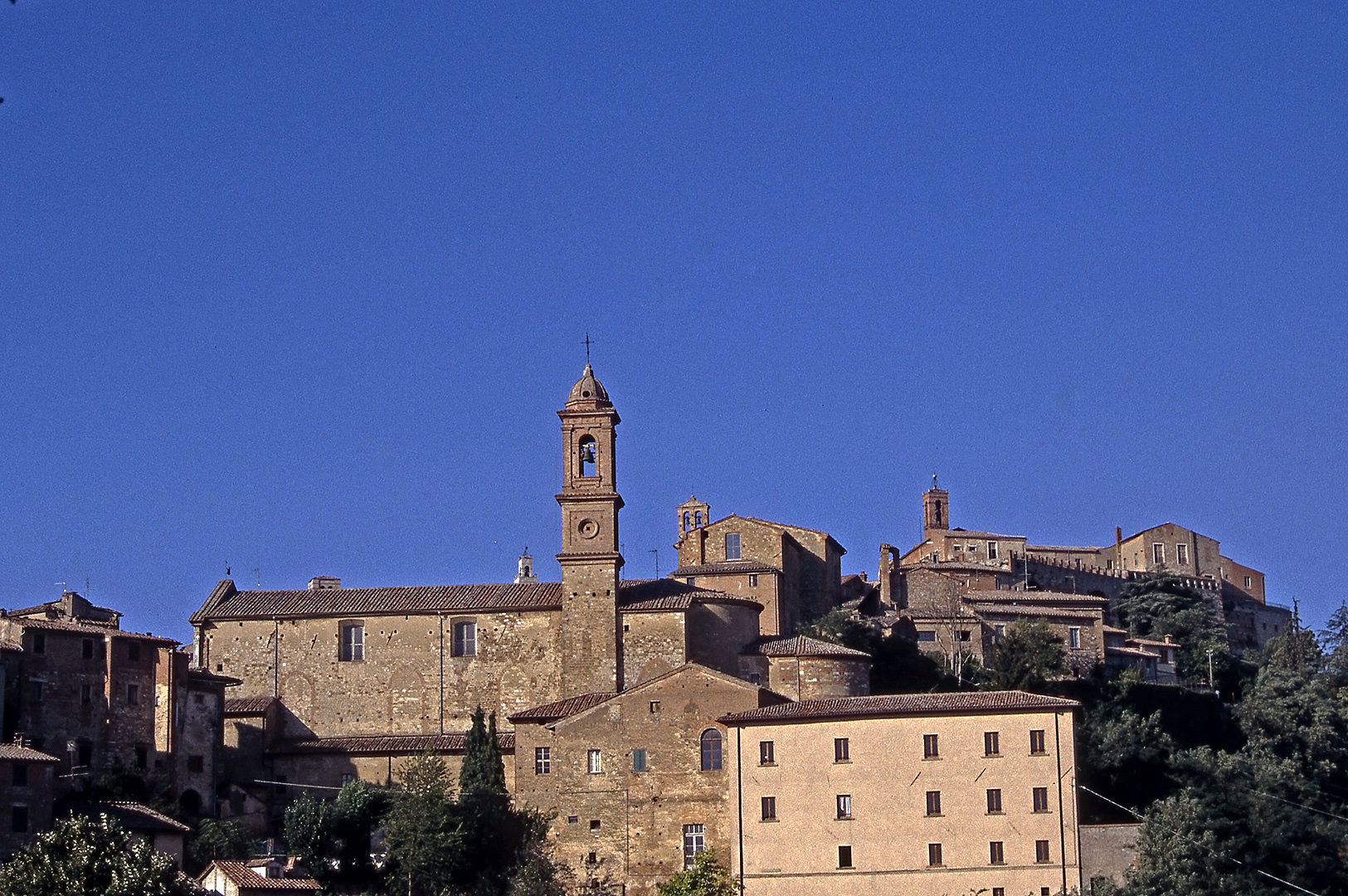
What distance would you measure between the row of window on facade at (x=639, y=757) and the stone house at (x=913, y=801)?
4.32 feet

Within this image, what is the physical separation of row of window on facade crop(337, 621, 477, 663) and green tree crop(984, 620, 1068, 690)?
1681cm

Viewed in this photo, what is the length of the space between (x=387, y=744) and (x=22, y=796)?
44.6 ft

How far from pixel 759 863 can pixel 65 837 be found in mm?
18086

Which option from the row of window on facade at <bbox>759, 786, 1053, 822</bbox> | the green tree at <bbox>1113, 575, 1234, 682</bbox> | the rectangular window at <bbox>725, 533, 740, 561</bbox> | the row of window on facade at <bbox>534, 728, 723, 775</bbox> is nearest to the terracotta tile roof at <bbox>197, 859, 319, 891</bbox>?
the row of window on facade at <bbox>534, 728, 723, 775</bbox>

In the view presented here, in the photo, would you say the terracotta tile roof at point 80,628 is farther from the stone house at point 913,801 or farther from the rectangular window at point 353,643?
the stone house at point 913,801

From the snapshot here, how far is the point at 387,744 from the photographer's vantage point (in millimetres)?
66750

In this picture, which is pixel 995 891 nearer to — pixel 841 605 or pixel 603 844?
pixel 603 844

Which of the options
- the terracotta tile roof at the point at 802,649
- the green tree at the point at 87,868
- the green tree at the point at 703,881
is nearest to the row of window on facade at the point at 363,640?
the terracotta tile roof at the point at 802,649

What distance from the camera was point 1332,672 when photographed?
269ft

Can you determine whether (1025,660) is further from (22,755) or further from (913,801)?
(22,755)

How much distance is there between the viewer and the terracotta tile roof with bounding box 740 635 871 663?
65250 millimetres

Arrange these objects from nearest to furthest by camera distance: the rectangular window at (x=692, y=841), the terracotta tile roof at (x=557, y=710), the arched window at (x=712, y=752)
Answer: the rectangular window at (x=692, y=841) < the arched window at (x=712, y=752) < the terracotta tile roof at (x=557, y=710)

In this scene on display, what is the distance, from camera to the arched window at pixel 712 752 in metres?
59.1

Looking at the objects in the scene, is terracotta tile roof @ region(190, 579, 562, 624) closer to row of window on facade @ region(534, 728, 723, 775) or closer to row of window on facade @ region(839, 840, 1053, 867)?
row of window on facade @ region(534, 728, 723, 775)
